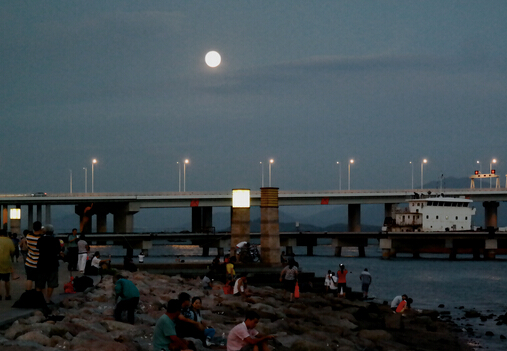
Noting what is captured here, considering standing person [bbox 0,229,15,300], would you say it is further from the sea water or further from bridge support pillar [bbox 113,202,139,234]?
bridge support pillar [bbox 113,202,139,234]

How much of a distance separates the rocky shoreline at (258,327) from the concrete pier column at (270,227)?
4049mm

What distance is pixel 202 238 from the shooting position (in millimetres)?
93812

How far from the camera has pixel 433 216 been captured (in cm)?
9006

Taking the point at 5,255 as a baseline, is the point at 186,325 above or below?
below

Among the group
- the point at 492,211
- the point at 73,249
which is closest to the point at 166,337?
the point at 73,249

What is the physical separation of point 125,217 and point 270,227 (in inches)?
2669

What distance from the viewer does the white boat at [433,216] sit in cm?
8969

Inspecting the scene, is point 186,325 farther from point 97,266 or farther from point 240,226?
point 240,226

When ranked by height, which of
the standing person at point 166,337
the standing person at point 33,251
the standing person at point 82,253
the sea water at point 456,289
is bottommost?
the sea water at point 456,289

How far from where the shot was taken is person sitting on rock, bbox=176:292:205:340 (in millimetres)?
15647

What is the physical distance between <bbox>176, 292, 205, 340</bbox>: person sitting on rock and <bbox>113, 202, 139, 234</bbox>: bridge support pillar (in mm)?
85577

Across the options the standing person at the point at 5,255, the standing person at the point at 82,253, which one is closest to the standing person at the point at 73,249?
the standing person at the point at 82,253

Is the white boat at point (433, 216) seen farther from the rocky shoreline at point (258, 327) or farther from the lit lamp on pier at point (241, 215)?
the rocky shoreline at point (258, 327)

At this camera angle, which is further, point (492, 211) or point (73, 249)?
point (492, 211)
